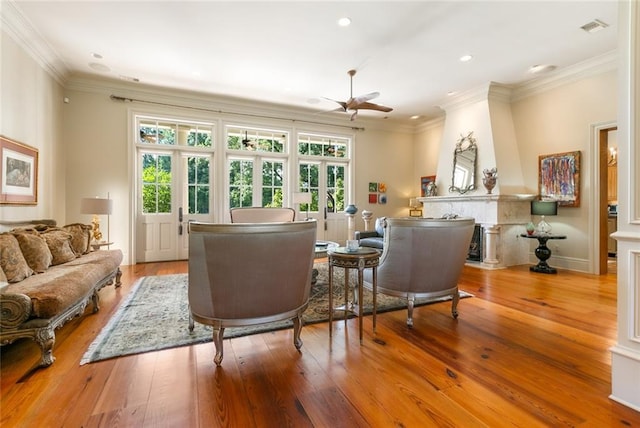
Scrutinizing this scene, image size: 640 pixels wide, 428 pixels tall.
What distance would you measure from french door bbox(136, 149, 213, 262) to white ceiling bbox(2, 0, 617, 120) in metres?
1.35

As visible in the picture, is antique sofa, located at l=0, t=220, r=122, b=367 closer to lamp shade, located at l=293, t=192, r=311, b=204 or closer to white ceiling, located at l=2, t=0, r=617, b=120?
white ceiling, located at l=2, t=0, r=617, b=120

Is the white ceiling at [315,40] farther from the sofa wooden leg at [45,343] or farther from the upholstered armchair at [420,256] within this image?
the sofa wooden leg at [45,343]

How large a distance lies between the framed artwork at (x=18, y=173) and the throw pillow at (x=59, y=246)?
71 cm

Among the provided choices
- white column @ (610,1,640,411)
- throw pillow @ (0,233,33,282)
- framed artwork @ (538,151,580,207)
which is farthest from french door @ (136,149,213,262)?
framed artwork @ (538,151,580,207)

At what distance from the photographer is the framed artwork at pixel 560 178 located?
461 cm

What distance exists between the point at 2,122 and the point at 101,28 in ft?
4.98

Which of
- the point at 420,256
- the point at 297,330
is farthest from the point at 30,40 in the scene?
the point at 420,256

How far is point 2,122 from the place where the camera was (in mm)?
3232

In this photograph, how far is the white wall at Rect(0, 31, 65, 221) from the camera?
3304 mm

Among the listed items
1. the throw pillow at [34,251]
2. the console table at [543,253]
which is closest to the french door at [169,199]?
the throw pillow at [34,251]

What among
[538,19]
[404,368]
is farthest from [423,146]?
[404,368]

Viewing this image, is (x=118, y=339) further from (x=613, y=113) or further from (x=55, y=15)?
(x=613, y=113)

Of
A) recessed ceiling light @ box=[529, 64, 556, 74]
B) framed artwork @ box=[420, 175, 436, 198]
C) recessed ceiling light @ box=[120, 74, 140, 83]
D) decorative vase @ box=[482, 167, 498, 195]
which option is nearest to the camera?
recessed ceiling light @ box=[529, 64, 556, 74]

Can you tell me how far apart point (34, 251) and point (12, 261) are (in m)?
0.33
